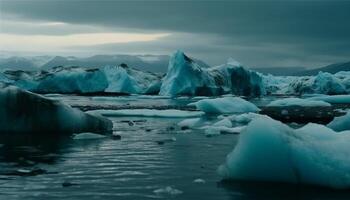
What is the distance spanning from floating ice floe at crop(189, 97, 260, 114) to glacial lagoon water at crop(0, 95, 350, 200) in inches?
598

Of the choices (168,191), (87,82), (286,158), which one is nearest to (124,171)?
(168,191)

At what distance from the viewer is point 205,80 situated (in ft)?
201

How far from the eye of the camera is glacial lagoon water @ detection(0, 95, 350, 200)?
836 centimetres

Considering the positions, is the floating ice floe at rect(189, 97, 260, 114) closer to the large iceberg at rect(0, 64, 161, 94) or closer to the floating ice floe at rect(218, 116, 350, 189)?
the floating ice floe at rect(218, 116, 350, 189)

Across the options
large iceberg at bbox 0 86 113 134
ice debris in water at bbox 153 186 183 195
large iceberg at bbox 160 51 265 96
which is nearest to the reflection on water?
ice debris in water at bbox 153 186 183 195

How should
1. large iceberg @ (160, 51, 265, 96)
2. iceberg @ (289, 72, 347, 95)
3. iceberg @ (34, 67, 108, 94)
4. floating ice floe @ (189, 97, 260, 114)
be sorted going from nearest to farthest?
floating ice floe @ (189, 97, 260, 114)
large iceberg @ (160, 51, 265, 96)
iceberg @ (34, 67, 108, 94)
iceberg @ (289, 72, 347, 95)

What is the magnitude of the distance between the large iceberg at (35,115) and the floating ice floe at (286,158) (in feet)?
29.9

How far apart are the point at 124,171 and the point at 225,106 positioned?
2249cm

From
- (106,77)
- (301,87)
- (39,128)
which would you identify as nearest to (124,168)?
(39,128)

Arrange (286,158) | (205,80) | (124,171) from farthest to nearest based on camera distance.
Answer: (205,80)
(124,171)
(286,158)

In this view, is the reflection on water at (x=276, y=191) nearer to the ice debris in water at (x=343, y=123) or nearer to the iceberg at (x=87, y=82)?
the ice debris in water at (x=343, y=123)

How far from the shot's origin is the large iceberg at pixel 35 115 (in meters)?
17.4

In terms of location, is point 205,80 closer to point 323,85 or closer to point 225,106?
point 323,85

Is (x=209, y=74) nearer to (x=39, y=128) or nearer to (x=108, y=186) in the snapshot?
(x=39, y=128)
